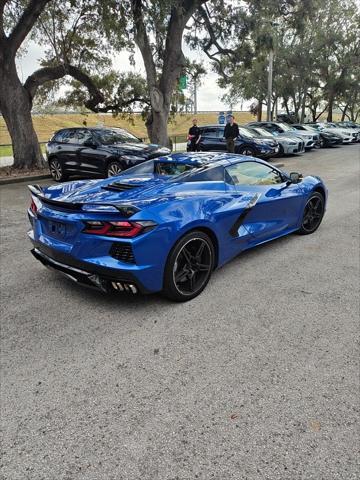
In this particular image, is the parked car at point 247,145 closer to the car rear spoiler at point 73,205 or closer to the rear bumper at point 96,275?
the car rear spoiler at point 73,205

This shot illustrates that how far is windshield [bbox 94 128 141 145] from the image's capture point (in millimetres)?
11067

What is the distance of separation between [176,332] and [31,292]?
172 centimetres

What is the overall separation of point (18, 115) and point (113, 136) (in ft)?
12.7

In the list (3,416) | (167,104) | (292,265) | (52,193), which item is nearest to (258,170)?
(292,265)

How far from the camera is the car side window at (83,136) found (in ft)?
36.4

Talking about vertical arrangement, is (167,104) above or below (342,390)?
above

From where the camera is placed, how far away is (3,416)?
2.34 m

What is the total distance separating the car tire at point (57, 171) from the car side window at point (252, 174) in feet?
26.3

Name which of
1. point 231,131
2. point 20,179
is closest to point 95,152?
point 20,179

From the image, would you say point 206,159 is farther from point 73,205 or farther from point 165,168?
point 73,205

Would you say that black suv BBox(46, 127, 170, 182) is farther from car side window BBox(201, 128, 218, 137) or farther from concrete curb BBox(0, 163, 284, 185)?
car side window BBox(201, 128, 218, 137)

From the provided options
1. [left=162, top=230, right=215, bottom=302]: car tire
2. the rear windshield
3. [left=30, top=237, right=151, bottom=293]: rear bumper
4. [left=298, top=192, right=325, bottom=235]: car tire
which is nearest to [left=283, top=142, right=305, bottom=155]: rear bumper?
[left=298, top=192, right=325, bottom=235]: car tire

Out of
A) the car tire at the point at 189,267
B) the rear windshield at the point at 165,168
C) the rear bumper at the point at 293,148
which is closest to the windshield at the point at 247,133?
the rear bumper at the point at 293,148

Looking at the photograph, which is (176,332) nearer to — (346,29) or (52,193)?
(52,193)
